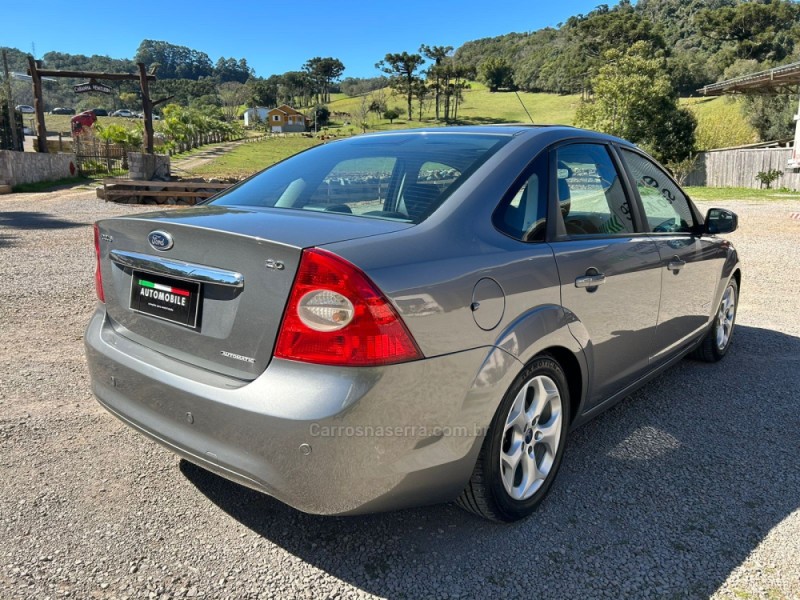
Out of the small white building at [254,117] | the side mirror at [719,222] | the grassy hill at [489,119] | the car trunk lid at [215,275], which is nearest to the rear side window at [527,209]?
the car trunk lid at [215,275]

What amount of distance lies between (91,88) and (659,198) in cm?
2777

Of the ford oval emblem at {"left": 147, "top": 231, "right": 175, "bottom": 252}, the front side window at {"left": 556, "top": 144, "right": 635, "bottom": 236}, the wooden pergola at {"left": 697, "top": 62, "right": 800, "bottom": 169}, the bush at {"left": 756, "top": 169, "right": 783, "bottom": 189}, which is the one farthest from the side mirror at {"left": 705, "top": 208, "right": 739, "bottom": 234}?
the bush at {"left": 756, "top": 169, "right": 783, "bottom": 189}

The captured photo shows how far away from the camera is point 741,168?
34.3 meters

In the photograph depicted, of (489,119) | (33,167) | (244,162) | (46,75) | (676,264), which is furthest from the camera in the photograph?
(489,119)

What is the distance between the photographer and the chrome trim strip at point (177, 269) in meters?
2.06

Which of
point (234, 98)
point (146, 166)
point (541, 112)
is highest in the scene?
point (234, 98)

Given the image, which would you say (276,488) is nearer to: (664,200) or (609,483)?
(609,483)

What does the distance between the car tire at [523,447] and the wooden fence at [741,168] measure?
33.1 m

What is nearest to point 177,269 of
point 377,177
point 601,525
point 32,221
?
point 377,177

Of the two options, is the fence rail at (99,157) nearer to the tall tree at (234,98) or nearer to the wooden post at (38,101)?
the wooden post at (38,101)

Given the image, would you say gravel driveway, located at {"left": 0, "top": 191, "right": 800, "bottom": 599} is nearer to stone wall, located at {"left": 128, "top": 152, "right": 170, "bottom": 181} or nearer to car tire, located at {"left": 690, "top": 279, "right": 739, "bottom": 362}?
car tire, located at {"left": 690, "top": 279, "right": 739, "bottom": 362}

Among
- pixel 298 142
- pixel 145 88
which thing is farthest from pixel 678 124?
pixel 298 142

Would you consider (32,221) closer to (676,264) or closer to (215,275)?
(215,275)

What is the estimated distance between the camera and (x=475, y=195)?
2.37 m
